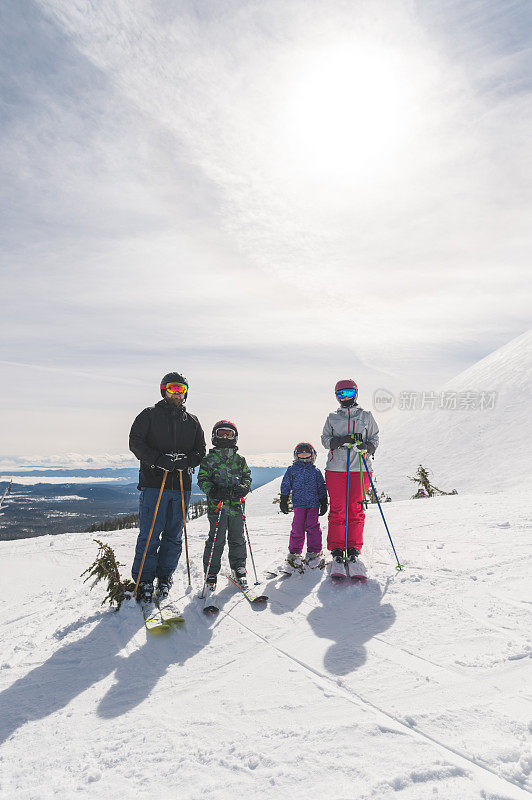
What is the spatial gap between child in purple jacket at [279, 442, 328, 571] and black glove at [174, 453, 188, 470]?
6.07ft

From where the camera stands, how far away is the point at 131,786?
7.80ft

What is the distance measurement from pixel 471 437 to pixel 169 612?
2392cm

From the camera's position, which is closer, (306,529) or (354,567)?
(354,567)

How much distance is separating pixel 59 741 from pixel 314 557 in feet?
14.9

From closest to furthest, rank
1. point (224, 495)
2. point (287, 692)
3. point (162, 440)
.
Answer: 1. point (287, 692)
2. point (162, 440)
3. point (224, 495)

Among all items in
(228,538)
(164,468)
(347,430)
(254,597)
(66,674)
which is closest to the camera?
(66,674)

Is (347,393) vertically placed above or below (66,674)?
above

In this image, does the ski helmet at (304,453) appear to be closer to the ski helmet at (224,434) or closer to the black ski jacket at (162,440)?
the ski helmet at (224,434)

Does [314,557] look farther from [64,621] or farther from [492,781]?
[492,781]

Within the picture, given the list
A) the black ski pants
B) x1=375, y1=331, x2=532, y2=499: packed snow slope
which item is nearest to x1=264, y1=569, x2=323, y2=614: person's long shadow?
the black ski pants

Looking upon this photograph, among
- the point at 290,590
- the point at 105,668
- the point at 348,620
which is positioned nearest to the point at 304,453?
the point at 290,590

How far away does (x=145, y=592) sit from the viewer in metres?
5.27

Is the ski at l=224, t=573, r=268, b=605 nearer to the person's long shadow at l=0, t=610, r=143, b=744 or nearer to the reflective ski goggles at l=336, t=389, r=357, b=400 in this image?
the person's long shadow at l=0, t=610, r=143, b=744

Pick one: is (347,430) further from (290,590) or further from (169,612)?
(169,612)
